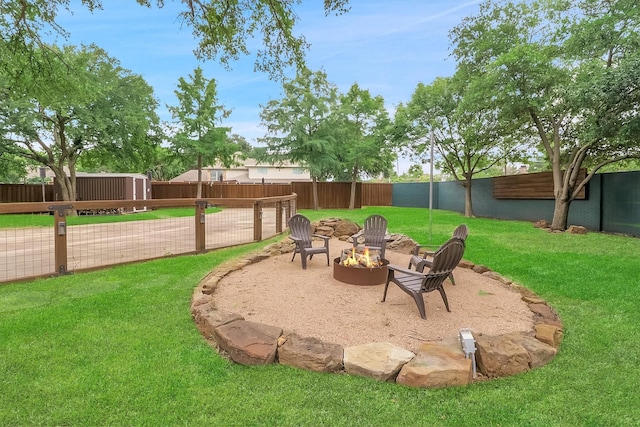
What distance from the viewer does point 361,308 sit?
12.0 ft

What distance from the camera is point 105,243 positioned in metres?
7.34

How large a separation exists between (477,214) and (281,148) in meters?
9.51

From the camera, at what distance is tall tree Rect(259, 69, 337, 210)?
16953 millimetres

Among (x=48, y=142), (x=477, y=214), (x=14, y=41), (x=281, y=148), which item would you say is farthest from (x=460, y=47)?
(x=48, y=142)

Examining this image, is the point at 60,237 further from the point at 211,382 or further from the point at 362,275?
the point at 362,275

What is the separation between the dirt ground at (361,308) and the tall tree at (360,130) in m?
13.2

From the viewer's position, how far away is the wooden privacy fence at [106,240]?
15.1 ft

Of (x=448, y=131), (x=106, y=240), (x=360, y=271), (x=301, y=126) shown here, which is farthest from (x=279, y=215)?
(x=448, y=131)

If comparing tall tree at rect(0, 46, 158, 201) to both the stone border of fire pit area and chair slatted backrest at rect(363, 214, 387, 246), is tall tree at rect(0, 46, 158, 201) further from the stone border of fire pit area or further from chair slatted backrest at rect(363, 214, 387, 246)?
Result: the stone border of fire pit area

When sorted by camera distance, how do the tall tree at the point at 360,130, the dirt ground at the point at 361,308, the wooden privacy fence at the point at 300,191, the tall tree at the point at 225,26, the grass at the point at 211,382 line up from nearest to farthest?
the grass at the point at 211,382 < the dirt ground at the point at 361,308 < the tall tree at the point at 225,26 < the tall tree at the point at 360,130 < the wooden privacy fence at the point at 300,191

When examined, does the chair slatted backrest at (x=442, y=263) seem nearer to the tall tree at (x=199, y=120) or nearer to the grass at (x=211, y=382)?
the grass at (x=211, y=382)

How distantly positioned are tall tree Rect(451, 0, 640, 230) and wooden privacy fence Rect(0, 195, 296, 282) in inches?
258

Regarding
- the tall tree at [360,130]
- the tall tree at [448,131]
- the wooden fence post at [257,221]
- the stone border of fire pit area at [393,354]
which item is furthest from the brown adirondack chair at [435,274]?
the tall tree at [360,130]

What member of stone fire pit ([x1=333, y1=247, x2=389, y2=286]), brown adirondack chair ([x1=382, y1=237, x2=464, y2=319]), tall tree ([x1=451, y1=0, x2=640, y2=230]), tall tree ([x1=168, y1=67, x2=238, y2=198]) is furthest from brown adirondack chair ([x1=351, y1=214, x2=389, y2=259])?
tall tree ([x1=168, y1=67, x2=238, y2=198])
